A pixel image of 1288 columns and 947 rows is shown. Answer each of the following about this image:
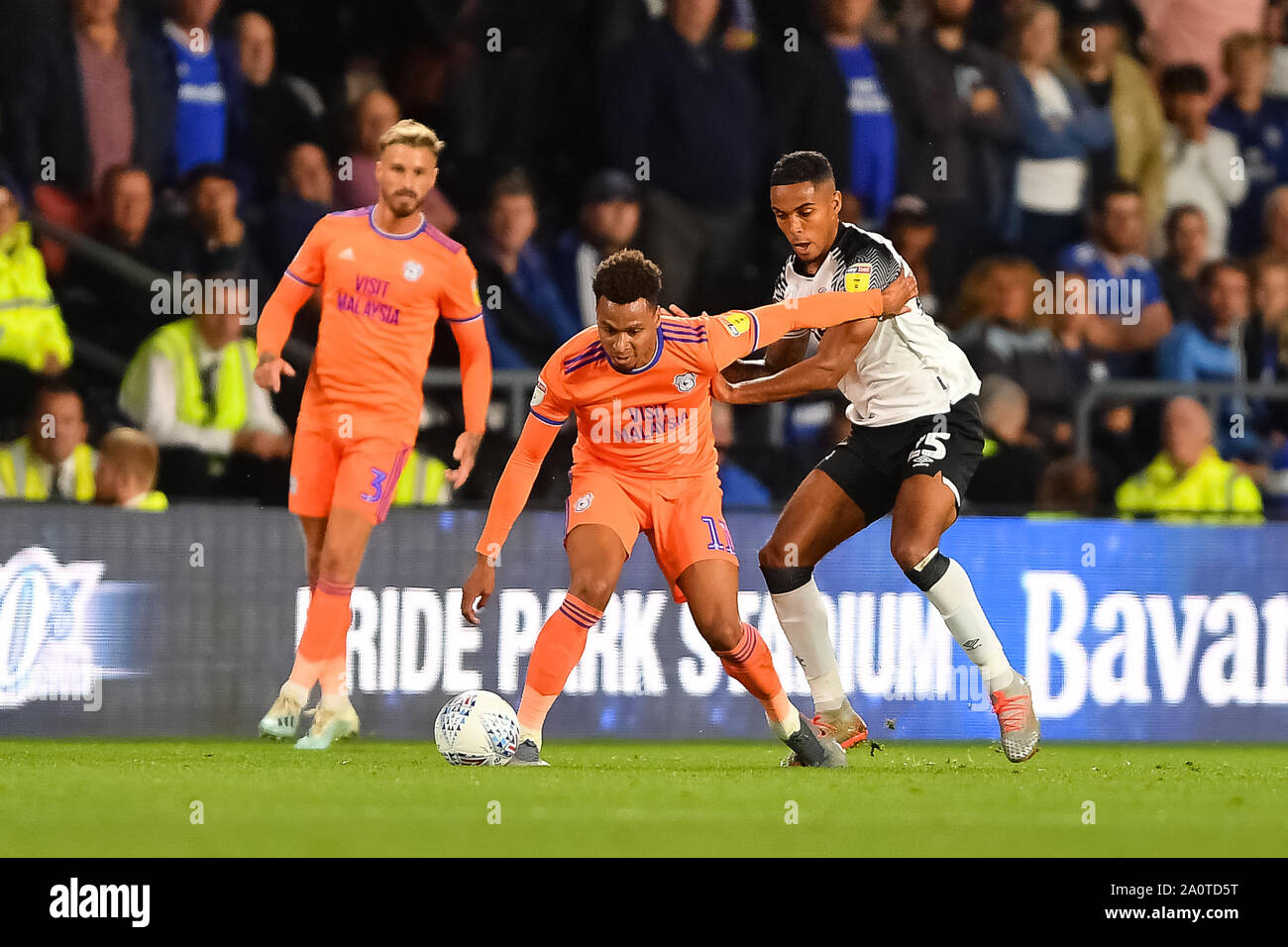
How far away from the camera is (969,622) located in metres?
7.35

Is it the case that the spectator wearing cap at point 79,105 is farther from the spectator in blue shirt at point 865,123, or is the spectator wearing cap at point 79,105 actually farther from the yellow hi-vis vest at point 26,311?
the spectator in blue shirt at point 865,123

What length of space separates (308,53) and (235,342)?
5.93ft

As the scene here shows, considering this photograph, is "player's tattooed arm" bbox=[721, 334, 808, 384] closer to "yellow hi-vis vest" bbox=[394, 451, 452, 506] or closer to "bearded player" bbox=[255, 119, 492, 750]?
"bearded player" bbox=[255, 119, 492, 750]

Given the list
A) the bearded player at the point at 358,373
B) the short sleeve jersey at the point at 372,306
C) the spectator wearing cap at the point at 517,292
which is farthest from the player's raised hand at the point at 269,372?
the spectator wearing cap at the point at 517,292

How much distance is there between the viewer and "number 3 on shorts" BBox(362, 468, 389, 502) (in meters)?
8.05

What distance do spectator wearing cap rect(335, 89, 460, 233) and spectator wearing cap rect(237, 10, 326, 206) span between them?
0.22m

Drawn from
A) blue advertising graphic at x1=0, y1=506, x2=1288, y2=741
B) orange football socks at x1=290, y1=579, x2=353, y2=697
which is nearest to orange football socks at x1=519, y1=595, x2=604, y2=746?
orange football socks at x1=290, y1=579, x2=353, y2=697

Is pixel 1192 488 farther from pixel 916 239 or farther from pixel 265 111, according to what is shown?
pixel 265 111

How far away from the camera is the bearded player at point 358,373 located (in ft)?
26.2

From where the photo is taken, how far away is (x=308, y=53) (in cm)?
1035

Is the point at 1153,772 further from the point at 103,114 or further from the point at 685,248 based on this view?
the point at 103,114

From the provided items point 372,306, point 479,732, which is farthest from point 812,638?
point 372,306

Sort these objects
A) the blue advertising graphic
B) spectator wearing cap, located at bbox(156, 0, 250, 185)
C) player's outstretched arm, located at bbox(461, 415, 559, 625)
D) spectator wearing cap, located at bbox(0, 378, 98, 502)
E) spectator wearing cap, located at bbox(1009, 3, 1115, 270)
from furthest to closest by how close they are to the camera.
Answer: spectator wearing cap, located at bbox(1009, 3, 1115, 270)
spectator wearing cap, located at bbox(156, 0, 250, 185)
spectator wearing cap, located at bbox(0, 378, 98, 502)
the blue advertising graphic
player's outstretched arm, located at bbox(461, 415, 559, 625)

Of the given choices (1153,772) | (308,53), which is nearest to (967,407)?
(1153,772)
